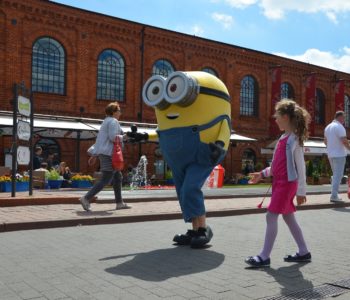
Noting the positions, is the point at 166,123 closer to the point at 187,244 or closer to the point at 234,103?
the point at 187,244

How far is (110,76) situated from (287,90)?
1495 cm

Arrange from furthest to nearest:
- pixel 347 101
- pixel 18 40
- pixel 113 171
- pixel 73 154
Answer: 1. pixel 347 101
2. pixel 73 154
3. pixel 18 40
4. pixel 113 171

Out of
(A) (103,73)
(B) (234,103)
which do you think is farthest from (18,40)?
(B) (234,103)

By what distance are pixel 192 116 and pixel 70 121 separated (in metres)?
18.6

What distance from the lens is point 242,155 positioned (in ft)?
104

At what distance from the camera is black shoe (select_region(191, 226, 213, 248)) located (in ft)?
17.9

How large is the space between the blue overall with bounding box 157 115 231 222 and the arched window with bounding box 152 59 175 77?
74.0 feet

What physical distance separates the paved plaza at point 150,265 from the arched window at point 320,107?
32.5 metres

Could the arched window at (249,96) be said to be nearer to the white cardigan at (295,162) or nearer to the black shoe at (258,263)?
the white cardigan at (295,162)

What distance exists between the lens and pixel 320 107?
38406 millimetres

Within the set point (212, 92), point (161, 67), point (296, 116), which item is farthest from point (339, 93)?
point (296, 116)

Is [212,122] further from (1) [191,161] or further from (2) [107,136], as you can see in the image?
(2) [107,136]

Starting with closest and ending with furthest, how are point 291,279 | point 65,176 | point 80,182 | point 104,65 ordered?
1. point 291,279
2. point 80,182
3. point 65,176
4. point 104,65

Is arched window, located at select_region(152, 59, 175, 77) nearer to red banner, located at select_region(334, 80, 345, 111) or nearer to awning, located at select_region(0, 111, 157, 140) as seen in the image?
awning, located at select_region(0, 111, 157, 140)
